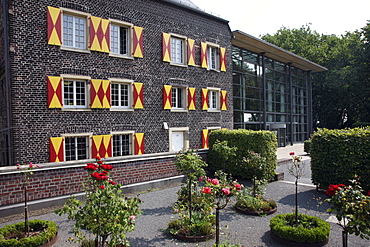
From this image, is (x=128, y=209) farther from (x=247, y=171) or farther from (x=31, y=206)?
(x=247, y=171)

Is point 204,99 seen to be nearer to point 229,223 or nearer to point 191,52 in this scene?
point 191,52

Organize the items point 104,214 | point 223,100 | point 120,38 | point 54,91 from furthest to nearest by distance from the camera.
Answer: point 223,100 → point 120,38 → point 54,91 → point 104,214

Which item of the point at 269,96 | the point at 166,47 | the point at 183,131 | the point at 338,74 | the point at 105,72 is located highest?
the point at 338,74

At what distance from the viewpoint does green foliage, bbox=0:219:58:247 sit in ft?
15.4

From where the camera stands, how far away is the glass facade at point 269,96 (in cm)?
2237

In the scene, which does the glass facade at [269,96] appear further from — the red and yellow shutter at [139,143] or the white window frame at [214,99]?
the red and yellow shutter at [139,143]

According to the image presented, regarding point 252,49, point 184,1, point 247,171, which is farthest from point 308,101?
point 247,171

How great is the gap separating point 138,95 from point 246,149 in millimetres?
6182

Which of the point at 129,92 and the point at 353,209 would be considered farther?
the point at 129,92

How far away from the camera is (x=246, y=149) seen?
35.8 ft

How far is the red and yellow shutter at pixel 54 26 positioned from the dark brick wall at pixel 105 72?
0.22 meters

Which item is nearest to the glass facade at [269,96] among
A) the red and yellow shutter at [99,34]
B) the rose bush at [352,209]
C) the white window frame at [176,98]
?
the white window frame at [176,98]

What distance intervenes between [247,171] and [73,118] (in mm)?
7721

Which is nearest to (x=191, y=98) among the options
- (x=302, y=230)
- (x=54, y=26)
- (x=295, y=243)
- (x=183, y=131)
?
(x=183, y=131)
